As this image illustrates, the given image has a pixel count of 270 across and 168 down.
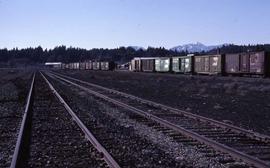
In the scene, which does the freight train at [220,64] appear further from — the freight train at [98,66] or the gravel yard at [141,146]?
the freight train at [98,66]

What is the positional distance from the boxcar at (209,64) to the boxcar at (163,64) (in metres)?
11.2

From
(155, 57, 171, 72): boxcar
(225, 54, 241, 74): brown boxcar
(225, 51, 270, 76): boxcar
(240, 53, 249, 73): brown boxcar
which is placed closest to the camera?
(225, 51, 270, 76): boxcar

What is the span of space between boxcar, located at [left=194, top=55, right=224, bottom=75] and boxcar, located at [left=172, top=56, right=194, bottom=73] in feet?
4.32

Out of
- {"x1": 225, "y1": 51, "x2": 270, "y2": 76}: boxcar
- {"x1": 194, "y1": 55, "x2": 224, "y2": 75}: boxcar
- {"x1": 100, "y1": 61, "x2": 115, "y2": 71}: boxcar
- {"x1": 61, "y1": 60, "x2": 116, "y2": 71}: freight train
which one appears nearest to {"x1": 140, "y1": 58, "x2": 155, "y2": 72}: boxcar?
{"x1": 194, "y1": 55, "x2": 224, "y2": 75}: boxcar

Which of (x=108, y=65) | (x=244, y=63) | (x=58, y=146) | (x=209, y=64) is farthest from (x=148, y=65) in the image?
(x=58, y=146)

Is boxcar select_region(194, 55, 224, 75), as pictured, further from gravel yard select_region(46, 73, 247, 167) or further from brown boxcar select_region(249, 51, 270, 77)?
gravel yard select_region(46, 73, 247, 167)

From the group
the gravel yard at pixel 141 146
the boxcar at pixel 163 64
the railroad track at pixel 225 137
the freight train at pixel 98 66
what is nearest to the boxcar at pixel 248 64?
the boxcar at pixel 163 64

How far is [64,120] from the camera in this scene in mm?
16141

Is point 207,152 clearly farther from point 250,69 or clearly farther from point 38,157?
point 250,69

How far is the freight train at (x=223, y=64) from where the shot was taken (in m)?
44.2

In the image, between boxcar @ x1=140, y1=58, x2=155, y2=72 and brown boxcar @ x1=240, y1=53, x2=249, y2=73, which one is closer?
brown boxcar @ x1=240, y1=53, x2=249, y2=73

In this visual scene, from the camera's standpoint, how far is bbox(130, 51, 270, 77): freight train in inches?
1742

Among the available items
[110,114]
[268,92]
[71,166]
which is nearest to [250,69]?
[268,92]

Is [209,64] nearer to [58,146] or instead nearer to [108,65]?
[58,146]
